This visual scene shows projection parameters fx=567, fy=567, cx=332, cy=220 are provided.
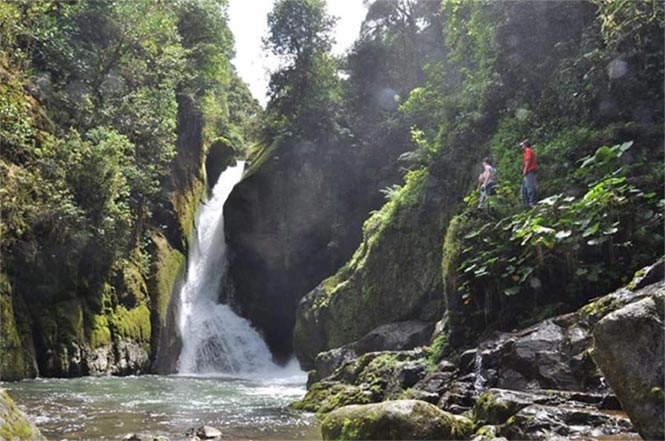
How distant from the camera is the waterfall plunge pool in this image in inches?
314

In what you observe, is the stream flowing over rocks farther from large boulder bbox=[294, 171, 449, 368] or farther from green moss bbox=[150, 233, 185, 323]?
green moss bbox=[150, 233, 185, 323]

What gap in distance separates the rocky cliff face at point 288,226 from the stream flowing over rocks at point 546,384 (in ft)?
50.7

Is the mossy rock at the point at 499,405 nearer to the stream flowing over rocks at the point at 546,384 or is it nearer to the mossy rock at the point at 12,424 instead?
the stream flowing over rocks at the point at 546,384

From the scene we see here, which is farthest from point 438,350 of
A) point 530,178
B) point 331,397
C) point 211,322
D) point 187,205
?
point 187,205

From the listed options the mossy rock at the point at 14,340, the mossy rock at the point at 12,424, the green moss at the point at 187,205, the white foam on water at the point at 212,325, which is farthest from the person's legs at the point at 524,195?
the green moss at the point at 187,205

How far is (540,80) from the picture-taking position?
13.7 meters

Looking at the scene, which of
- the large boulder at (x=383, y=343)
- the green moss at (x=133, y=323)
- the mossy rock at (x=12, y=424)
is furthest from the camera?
the green moss at (x=133, y=323)

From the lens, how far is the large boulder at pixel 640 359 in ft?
12.7

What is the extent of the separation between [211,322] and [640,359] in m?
21.6

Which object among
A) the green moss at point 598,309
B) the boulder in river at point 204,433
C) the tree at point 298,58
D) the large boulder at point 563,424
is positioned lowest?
the boulder in river at point 204,433

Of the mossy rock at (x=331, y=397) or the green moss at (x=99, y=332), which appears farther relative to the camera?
the green moss at (x=99, y=332)

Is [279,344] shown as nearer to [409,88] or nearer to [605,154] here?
[409,88]

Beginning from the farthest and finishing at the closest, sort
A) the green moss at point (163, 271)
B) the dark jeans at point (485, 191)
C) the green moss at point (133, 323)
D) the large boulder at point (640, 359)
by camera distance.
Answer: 1. the green moss at point (163, 271)
2. the green moss at point (133, 323)
3. the dark jeans at point (485, 191)
4. the large boulder at point (640, 359)

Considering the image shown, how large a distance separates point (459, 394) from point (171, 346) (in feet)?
54.9
